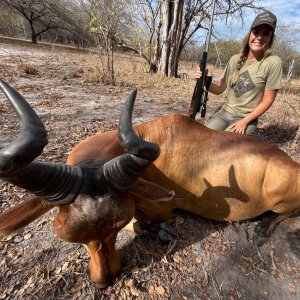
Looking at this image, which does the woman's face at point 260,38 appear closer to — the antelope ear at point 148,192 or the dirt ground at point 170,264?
the dirt ground at point 170,264

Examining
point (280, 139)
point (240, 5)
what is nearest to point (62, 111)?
point (280, 139)

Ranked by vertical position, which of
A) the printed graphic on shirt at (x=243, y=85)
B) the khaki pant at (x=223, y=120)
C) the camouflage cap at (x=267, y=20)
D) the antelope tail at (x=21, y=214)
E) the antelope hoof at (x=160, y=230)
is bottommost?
the antelope hoof at (x=160, y=230)

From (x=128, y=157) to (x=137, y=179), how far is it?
246 mm

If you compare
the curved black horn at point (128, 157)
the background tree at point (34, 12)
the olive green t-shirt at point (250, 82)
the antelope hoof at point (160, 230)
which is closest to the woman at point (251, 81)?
the olive green t-shirt at point (250, 82)

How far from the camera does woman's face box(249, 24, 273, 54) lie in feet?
13.0

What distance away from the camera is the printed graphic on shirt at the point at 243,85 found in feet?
14.4

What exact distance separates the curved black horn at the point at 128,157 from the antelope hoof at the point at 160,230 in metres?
1.35

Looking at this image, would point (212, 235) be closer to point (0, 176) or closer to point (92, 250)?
point (92, 250)

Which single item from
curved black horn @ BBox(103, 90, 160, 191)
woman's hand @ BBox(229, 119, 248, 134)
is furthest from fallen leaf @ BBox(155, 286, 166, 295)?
woman's hand @ BBox(229, 119, 248, 134)

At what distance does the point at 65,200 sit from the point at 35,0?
41.8m

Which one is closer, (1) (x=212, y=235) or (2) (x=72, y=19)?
(1) (x=212, y=235)

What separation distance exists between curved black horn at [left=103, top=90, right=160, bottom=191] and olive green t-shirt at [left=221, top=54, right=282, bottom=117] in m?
3.18

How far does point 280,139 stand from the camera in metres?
5.90

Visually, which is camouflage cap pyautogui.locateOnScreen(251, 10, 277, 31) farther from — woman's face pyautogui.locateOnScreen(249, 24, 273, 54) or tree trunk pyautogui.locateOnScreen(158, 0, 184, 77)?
tree trunk pyautogui.locateOnScreen(158, 0, 184, 77)
